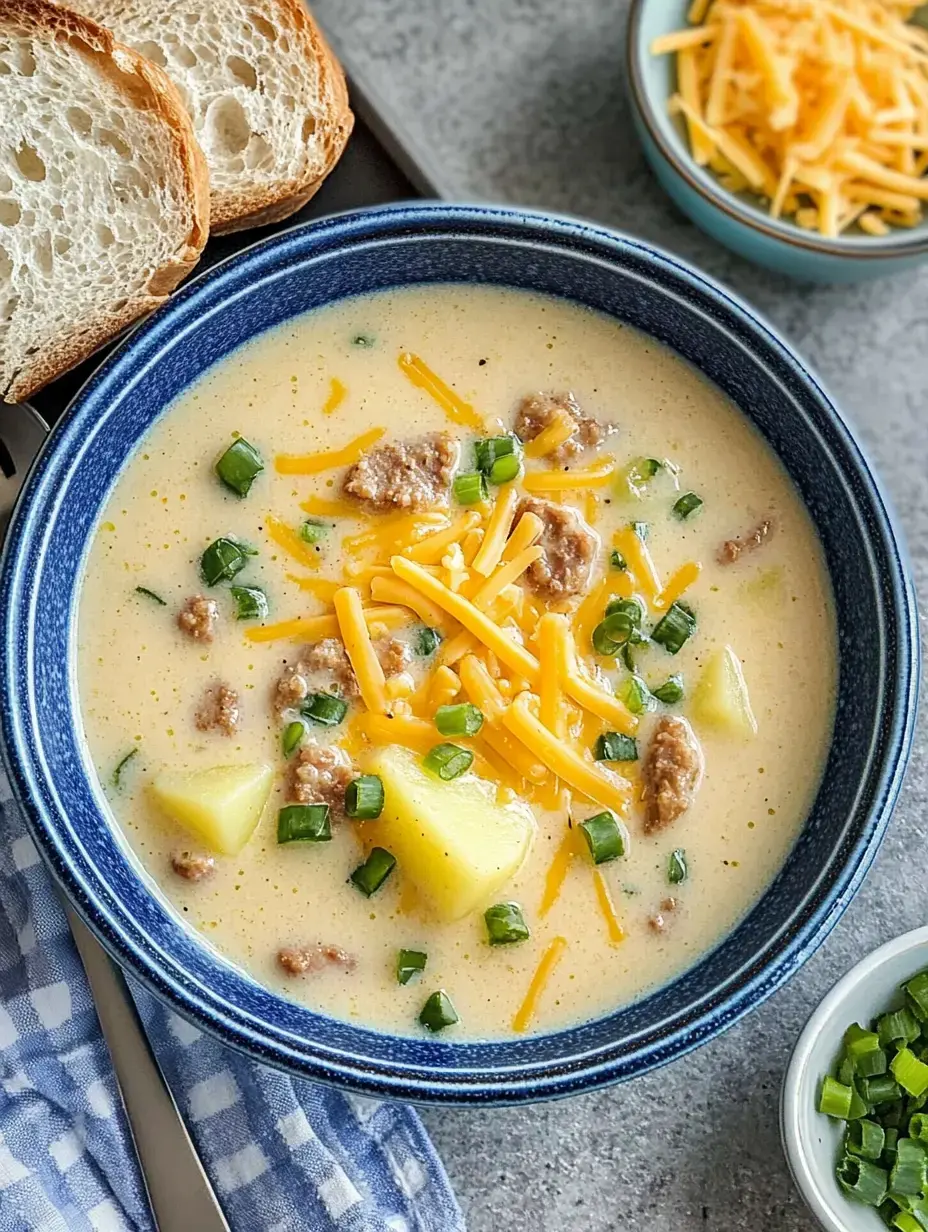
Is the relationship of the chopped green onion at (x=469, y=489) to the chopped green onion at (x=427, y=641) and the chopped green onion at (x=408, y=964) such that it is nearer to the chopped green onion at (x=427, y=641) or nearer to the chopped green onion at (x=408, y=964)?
the chopped green onion at (x=427, y=641)

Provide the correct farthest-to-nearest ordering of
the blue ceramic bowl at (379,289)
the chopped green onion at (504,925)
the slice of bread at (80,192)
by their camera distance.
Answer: the slice of bread at (80,192), the chopped green onion at (504,925), the blue ceramic bowl at (379,289)

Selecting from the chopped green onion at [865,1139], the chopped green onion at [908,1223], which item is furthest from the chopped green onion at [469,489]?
the chopped green onion at [908,1223]

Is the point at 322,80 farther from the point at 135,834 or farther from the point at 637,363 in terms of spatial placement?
the point at 135,834

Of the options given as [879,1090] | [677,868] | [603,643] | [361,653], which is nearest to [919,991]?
[879,1090]

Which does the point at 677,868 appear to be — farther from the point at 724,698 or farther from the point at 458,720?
the point at 458,720

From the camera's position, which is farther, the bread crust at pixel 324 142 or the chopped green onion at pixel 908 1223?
the bread crust at pixel 324 142

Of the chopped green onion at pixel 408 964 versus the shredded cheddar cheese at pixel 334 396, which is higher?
the shredded cheddar cheese at pixel 334 396

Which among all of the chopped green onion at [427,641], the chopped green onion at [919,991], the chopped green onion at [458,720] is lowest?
the chopped green onion at [919,991]
